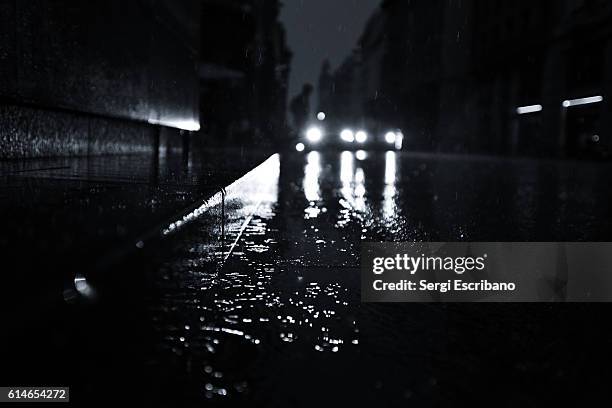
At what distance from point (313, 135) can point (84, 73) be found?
34.5 metres

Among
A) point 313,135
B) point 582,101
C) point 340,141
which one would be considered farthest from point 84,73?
point 340,141

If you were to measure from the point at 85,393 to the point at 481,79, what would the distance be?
52.3 metres

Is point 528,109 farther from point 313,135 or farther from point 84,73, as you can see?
point 84,73

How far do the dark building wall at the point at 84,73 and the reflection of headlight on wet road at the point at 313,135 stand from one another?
27735 millimetres

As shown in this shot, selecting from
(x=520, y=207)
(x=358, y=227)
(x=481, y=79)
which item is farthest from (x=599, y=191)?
(x=481, y=79)

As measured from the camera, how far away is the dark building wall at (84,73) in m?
8.71

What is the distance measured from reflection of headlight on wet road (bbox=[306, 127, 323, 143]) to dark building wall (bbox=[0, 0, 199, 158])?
27735 millimetres

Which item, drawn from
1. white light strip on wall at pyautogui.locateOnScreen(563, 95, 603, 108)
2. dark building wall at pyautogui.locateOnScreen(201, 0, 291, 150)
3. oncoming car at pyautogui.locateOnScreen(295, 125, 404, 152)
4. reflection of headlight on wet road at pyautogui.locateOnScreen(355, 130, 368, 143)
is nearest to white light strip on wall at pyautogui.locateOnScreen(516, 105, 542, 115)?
white light strip on wall at pyautogui.locateOnScreen(563, 95, 603, 108)

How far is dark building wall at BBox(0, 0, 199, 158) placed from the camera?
28.6 ft

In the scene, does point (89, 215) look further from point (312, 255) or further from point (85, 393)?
point (85, 393)

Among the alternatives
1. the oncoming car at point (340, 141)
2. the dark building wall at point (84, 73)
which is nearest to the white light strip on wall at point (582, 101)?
A: the oncoming car at point (340, 141)

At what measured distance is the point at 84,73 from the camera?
36.1 ft

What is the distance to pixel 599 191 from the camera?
501 inches

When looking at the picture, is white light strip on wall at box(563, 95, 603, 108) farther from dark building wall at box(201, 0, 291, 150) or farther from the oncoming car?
dark building wall at box(201, 0, 291, 150)
